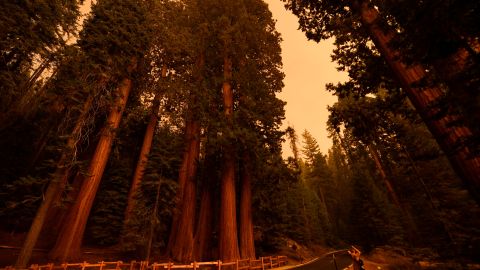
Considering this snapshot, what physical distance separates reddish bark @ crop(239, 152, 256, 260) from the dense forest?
0.07 meters

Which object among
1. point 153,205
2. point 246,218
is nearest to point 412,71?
point 246,218

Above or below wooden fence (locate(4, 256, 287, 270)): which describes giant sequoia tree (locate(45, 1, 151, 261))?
above

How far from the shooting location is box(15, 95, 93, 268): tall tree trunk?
24.1ft

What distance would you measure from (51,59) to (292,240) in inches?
1032

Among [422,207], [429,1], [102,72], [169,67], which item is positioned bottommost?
[429,1]

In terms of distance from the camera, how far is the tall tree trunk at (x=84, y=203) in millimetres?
9172

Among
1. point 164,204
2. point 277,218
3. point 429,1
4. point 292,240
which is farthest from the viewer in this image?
point 292,240

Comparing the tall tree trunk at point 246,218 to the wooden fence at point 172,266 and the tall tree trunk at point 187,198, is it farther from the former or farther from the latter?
the tall tree trunk at point 187,198

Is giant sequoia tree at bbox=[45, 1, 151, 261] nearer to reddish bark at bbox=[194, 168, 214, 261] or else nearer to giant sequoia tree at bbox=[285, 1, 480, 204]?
reddish bark at bbox=[194, 168, 214, 261]

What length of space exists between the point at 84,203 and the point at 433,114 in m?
12.1


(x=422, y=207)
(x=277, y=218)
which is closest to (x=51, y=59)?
(x=277, y=218)

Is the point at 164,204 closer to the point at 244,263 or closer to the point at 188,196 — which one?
the point at 188,196

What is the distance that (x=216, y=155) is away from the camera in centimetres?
1311

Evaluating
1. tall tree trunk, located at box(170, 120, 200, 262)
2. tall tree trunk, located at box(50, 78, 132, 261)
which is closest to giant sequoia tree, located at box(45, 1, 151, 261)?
tall tree trunk, located at box(50, 78, 132, 261)
